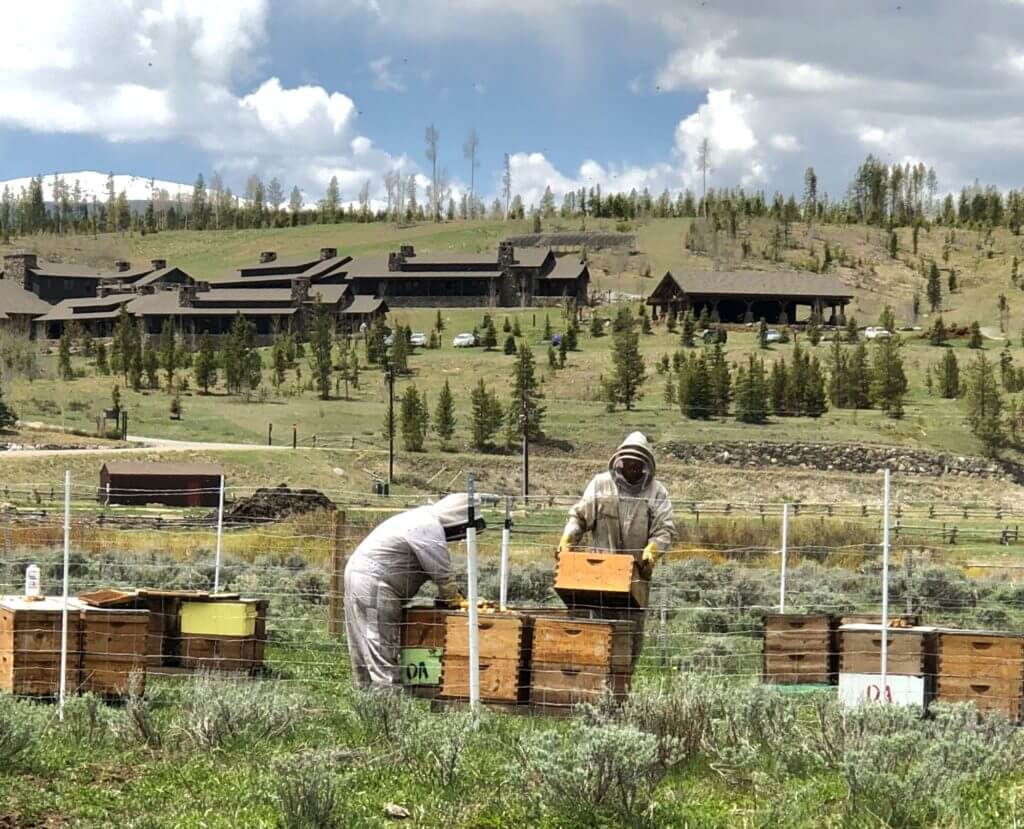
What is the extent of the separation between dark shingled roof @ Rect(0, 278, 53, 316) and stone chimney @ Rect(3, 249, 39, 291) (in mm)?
5957

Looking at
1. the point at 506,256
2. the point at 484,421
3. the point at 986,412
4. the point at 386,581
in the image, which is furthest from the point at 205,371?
the point at 386,581

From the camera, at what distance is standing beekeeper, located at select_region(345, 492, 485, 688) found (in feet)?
37.1

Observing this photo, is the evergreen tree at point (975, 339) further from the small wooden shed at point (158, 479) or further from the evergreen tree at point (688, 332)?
the small wooden shed at point (158, 479)

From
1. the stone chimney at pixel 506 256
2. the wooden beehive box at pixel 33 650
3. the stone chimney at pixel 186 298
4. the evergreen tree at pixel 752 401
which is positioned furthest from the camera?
the stone chimney at pixel 506 256

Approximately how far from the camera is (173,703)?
10.9 m

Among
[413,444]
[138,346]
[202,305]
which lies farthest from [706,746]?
[202,305]

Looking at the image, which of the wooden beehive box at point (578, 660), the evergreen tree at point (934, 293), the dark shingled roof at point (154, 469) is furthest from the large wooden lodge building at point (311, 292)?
the wooden beehive box at point (578, 660)

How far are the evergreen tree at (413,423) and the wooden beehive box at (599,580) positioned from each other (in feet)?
183

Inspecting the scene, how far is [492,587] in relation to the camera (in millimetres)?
19188

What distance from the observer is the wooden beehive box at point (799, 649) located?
42.1ft

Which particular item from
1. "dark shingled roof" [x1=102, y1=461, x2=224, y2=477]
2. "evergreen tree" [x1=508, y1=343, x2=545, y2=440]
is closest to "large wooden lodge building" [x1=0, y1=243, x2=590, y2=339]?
"evergreen tree" [x1=508, y1=343, x2=545, y2=440]

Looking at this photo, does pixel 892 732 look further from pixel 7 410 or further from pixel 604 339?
pixel 604 339

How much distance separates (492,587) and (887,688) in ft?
28.5

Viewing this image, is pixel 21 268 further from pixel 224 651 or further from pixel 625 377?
pixel 224 651
